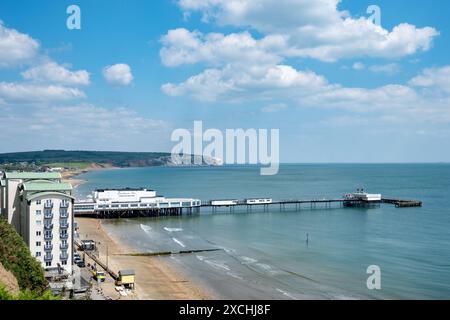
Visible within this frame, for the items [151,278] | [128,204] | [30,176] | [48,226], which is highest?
[30,176]

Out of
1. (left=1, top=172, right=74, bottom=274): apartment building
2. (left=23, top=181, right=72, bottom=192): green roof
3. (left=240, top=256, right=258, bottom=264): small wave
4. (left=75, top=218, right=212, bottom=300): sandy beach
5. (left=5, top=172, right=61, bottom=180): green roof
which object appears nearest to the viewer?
(left=75, top=218, right=212, bottom=300): sandy beach

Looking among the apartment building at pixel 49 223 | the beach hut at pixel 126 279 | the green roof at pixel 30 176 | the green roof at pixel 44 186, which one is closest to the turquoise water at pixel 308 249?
the beach hut at pixel 126 279

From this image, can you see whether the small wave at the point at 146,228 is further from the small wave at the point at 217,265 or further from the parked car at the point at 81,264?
the parked car at the point at 81,264

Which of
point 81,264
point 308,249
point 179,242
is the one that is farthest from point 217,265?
point 179,242

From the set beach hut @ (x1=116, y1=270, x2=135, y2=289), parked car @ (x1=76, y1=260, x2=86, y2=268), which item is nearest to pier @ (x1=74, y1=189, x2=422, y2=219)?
parked car @ (x1=76, y1=260, x2=86, y2=268)

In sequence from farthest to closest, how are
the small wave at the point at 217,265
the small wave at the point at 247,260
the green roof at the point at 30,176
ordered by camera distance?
the small wave at the point at 247,260 < the small wave at the point at 217,265 < the green roof at the point at 30,176

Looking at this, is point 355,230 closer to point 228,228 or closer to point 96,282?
point 228,228

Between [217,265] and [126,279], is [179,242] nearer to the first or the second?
[217,265]

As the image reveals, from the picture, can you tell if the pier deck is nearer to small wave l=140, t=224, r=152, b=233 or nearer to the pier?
the pier
